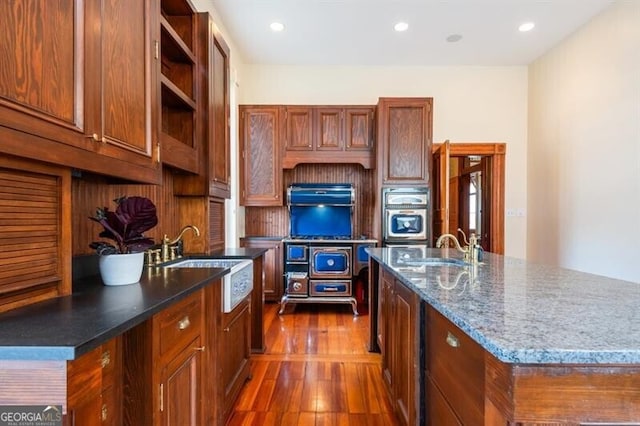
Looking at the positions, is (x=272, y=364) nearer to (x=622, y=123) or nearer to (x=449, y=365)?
(x=449, y=365)

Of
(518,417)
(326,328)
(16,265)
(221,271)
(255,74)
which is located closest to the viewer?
(518,417)

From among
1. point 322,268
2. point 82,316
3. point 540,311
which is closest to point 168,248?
point 82,316

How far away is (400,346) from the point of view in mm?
1737

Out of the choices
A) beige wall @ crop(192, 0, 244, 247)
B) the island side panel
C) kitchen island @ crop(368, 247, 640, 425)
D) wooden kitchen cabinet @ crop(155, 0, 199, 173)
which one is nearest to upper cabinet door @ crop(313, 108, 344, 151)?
beige wall @ crop(192, 0, 244, 247)

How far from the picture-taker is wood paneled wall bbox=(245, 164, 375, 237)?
182 inches

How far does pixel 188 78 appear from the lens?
2199 mm

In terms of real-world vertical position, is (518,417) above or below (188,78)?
below

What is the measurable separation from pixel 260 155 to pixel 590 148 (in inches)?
148

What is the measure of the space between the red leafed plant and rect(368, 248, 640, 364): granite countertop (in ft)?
3.77

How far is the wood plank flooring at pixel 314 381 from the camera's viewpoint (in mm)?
1930

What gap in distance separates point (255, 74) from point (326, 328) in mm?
3546

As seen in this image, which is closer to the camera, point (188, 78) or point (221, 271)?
point (221, 271)

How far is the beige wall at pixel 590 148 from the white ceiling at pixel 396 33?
0.33m

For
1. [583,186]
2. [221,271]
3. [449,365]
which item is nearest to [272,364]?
[221,271]
